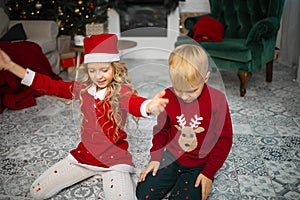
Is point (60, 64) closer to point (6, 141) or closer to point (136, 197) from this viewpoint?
point (6, 141)

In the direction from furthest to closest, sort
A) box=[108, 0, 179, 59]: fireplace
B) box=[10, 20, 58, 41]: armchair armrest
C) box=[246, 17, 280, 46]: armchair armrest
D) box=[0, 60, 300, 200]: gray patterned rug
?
box=[108, 0, 179, 59]: fireplace < box=[10, 20, 58, 41]: armchair armrest < box=[246, 17, 280, 46]: armchair armrest < box=[0, 60, 300, 200]: gray patterned rug

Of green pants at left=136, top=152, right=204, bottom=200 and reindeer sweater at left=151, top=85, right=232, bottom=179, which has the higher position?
reindeer sweater at left=151, top=85, right=232, bottom=179

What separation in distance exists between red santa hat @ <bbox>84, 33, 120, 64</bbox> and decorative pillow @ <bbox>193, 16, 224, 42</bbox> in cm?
171

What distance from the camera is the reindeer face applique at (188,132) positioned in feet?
4.42

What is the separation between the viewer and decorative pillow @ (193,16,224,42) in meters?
2.90

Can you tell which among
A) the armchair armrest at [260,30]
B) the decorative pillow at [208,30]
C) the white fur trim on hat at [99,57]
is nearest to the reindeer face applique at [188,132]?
the white fur trim on hat at [99,57]

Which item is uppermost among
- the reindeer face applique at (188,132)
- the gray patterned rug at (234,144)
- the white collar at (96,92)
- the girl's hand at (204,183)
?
the white collar at (96,92)

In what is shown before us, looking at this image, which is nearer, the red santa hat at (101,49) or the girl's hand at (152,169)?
the red santa hat at (101,49)

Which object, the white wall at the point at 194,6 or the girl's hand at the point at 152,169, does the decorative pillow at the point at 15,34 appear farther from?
the girl's hand at the point at 152,169

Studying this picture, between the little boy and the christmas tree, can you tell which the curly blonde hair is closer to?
the little boy

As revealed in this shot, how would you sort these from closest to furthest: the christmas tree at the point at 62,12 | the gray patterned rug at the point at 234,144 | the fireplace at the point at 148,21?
the gray patterned rug at the point at 234,144 → the christmas tree at the point at 62,12 → the fireplace at the point at 148,21

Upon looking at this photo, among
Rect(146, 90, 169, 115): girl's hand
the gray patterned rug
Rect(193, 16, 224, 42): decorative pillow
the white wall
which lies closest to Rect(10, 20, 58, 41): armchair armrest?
the gray patterned rug

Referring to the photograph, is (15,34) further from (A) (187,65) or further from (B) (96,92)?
(A) (187,65)

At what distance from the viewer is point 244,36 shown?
122 inches
